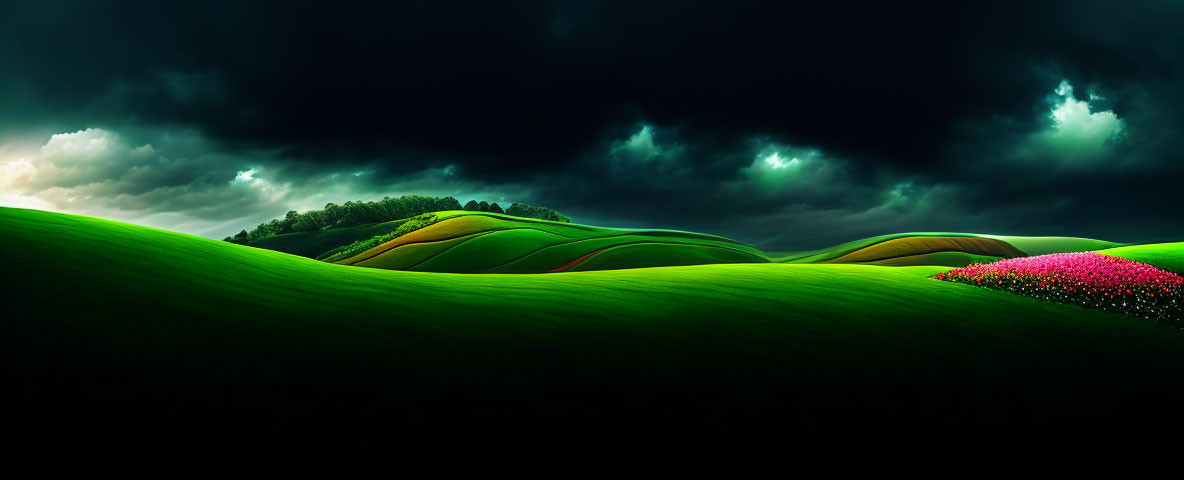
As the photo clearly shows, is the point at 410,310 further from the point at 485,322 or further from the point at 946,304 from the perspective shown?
the point at 946,304

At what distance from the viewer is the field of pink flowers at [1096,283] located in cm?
1819

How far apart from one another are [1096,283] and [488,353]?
2219 centimetres

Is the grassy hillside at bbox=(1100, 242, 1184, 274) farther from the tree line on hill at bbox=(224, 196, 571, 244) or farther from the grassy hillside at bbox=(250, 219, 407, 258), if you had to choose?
the tree line on hill at bbox=(224, 196, 571, 244)

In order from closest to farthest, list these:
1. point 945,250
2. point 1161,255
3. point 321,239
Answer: point 1161,255, point 945,250, point 321,239

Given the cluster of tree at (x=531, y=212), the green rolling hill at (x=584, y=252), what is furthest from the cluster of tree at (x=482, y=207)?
the green rolling hill at (x=584, y=252)

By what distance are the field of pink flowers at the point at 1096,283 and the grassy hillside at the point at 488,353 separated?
11.8 feet

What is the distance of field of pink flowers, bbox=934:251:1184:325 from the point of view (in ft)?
59.7

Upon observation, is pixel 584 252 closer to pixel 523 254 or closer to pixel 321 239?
pixel 523 254

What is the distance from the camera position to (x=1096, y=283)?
19.1 metres

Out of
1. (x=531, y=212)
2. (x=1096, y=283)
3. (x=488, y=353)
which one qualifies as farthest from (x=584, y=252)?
(x=531, y=212)

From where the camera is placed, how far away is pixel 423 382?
781cm

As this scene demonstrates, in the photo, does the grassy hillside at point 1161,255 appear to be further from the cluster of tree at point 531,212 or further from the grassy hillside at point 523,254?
the cluster of tree at point 531,212

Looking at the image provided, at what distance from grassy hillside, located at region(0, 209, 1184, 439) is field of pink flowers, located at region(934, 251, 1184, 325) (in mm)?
3596

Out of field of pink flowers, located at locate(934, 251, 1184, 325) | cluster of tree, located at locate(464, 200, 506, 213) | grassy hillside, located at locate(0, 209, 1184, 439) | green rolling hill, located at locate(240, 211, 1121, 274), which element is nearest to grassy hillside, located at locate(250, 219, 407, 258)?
green rolling hill, located at locate(240, 211, 1121, 274)
